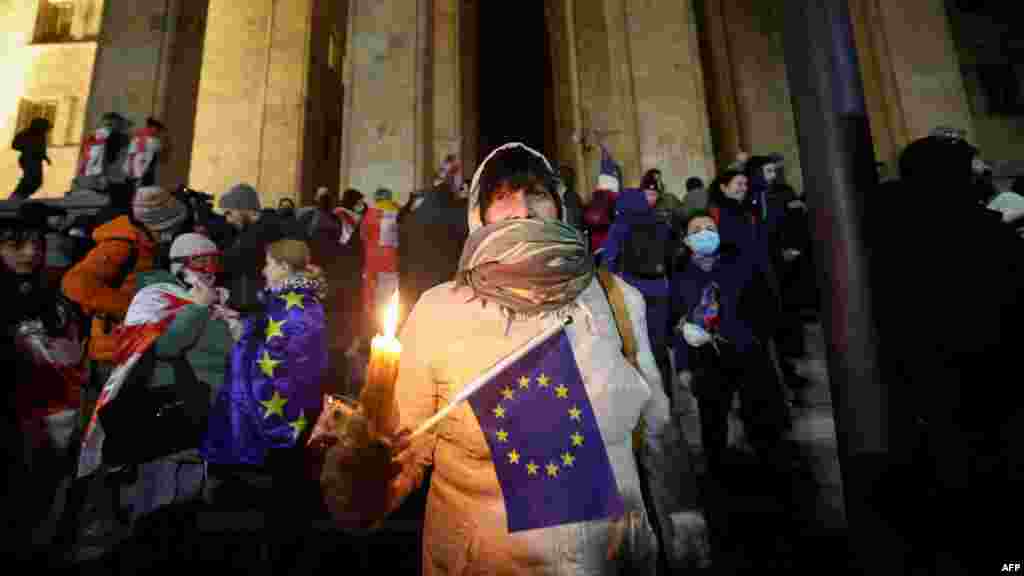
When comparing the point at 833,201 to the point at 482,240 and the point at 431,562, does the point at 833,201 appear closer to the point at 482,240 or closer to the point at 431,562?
the point at 482,240

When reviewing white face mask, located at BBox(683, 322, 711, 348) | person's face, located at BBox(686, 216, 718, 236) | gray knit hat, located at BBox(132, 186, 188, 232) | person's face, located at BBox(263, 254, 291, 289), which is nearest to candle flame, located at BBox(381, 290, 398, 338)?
person's face, located at BBox(263, 254, 291, 289)

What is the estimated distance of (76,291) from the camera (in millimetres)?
3977

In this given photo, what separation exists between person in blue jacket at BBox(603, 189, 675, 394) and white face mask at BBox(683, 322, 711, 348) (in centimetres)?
32

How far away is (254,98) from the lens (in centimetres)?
1493

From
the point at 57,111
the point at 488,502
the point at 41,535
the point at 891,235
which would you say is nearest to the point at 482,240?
the point at 488,502

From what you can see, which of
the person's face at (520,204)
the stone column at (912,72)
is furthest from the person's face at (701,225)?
the stone column at (912,72)

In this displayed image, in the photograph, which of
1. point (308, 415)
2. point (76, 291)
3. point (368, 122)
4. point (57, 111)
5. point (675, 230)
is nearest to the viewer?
point (308, 415)

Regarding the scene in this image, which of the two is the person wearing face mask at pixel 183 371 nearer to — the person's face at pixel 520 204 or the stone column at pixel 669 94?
the person's face at pixel 520 204

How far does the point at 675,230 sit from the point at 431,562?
439 cm

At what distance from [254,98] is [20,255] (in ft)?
41.4

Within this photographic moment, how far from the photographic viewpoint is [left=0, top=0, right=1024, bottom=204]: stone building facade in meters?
9.02

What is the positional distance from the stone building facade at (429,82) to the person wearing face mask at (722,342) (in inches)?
93.0

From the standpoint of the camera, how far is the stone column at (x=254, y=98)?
14.2 m

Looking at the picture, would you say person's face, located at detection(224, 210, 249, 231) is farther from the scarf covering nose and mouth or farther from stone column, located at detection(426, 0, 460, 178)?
stone column, located at detection(426, 0, 460, 178)
